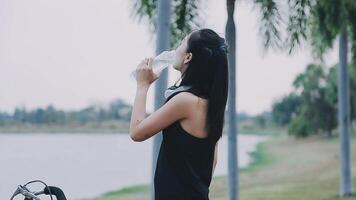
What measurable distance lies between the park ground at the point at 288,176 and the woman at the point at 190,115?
9517 mm

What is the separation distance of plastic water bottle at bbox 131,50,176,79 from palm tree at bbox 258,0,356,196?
6.68 meters

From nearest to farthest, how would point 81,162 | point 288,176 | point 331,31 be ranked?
point 331,31
point 81,162
point 288,176

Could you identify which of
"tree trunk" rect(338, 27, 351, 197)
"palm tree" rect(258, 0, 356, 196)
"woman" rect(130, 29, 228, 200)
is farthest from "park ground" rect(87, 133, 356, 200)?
"woman" rect(130, 29, 228, 200)

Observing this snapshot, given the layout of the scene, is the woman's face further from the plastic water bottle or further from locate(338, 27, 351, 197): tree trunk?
locate(338, 27, 351, 197): tree trunk

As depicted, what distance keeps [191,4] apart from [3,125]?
2661mm

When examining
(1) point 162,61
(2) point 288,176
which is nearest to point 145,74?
(1) point 162,61

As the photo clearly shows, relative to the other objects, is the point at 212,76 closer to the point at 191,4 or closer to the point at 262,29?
the point at 191,4

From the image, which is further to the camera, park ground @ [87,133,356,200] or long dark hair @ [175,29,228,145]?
park ground @ [87,133,356,200]

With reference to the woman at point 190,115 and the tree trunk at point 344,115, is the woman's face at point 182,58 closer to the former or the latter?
the woman at point 190,115

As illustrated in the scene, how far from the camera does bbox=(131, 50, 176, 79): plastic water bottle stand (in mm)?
A: 1815

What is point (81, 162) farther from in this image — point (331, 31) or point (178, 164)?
point (178, 164)

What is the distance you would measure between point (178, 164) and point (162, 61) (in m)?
0.29

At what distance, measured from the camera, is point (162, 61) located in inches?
72.1

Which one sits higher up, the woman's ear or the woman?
the woman's ear
